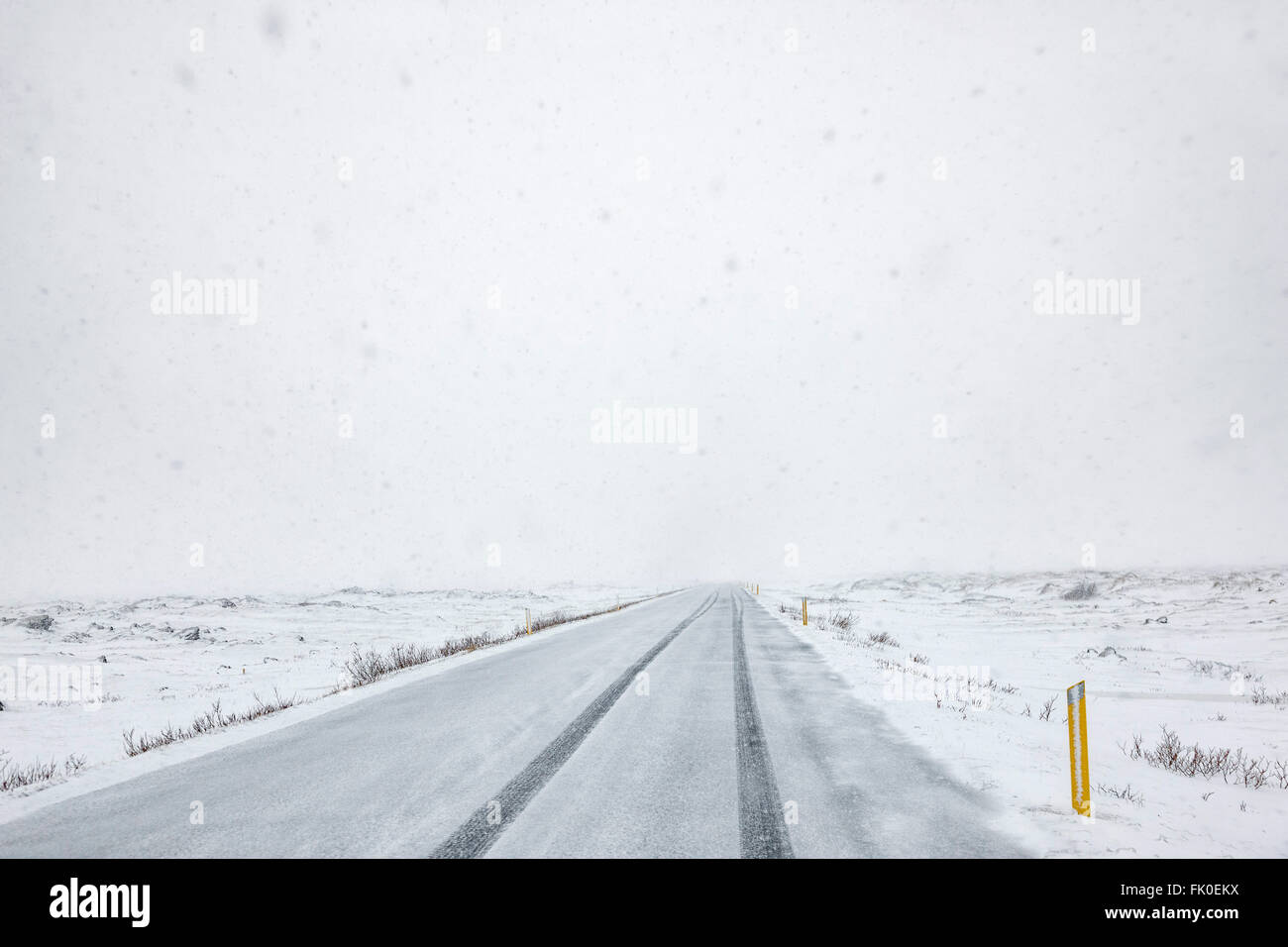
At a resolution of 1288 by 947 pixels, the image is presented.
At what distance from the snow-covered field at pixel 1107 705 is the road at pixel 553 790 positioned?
2.14 ft

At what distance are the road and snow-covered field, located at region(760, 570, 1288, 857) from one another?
25.7 inches

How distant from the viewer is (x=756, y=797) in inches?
192

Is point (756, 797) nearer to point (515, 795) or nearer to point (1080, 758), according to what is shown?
point (515, 795)

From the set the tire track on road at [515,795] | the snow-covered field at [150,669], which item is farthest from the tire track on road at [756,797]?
the snow-covered field at [150,669]

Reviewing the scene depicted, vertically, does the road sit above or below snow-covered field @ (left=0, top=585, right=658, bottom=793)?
above

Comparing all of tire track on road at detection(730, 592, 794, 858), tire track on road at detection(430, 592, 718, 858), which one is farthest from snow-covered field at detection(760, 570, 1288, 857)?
tire track on road at detection(430, 592, 718, 858)

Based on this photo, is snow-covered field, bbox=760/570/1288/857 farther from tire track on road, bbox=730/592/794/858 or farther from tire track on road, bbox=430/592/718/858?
tire track on road, bbox=430/592/718/858

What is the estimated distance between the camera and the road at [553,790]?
Result: 4059 mm

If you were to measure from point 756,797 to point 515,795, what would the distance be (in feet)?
6.38

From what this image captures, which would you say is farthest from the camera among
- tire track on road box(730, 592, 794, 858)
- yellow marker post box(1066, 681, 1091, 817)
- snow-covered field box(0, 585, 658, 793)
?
snow-covered field box(0, 585, 658, 793)

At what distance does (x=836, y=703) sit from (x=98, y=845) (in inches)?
322

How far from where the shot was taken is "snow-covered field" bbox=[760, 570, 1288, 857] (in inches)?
177

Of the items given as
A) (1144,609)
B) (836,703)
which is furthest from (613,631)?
(1144,609)

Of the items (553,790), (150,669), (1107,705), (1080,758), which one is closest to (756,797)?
(553,790)
